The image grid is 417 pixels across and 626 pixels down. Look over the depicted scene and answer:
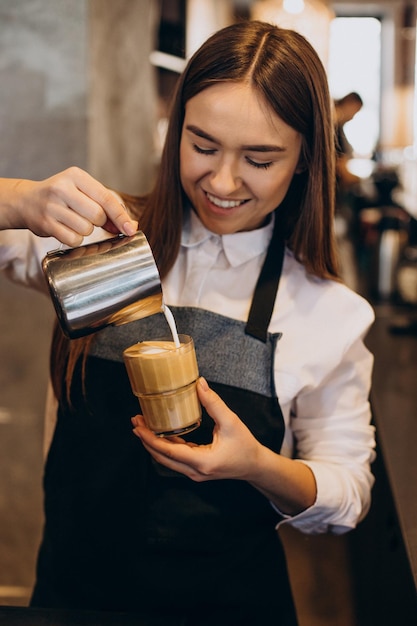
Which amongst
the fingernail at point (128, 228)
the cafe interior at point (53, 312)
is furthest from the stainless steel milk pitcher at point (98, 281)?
the cafe interior at point (53, 312)

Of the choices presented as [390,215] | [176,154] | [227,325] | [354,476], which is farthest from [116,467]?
[390,215]

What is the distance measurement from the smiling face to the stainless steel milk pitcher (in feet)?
0.81

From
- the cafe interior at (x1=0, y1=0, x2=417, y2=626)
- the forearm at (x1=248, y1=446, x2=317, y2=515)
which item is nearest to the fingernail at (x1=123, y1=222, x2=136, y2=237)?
→ the forearm at (x1=248, y1=446, x2=317, y2=515)

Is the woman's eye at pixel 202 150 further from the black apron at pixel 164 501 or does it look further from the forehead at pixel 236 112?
the black apron at pixel 164 501

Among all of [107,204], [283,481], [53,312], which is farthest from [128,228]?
[53,312]

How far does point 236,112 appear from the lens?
1229 mm

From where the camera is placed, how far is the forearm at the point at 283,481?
47.5 inches

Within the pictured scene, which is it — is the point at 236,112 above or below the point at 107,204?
above

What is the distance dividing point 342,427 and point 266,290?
288 mm

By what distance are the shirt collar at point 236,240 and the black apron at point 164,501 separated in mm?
51

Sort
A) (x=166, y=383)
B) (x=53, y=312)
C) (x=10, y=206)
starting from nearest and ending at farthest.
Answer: (x=166, y=383) → (x=10, y=206) → (x=53, y=312)

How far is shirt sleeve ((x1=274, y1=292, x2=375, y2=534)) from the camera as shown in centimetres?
135

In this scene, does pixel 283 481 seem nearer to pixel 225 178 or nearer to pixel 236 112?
pixel 225 178

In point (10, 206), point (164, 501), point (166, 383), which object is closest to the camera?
point (166, 383)
